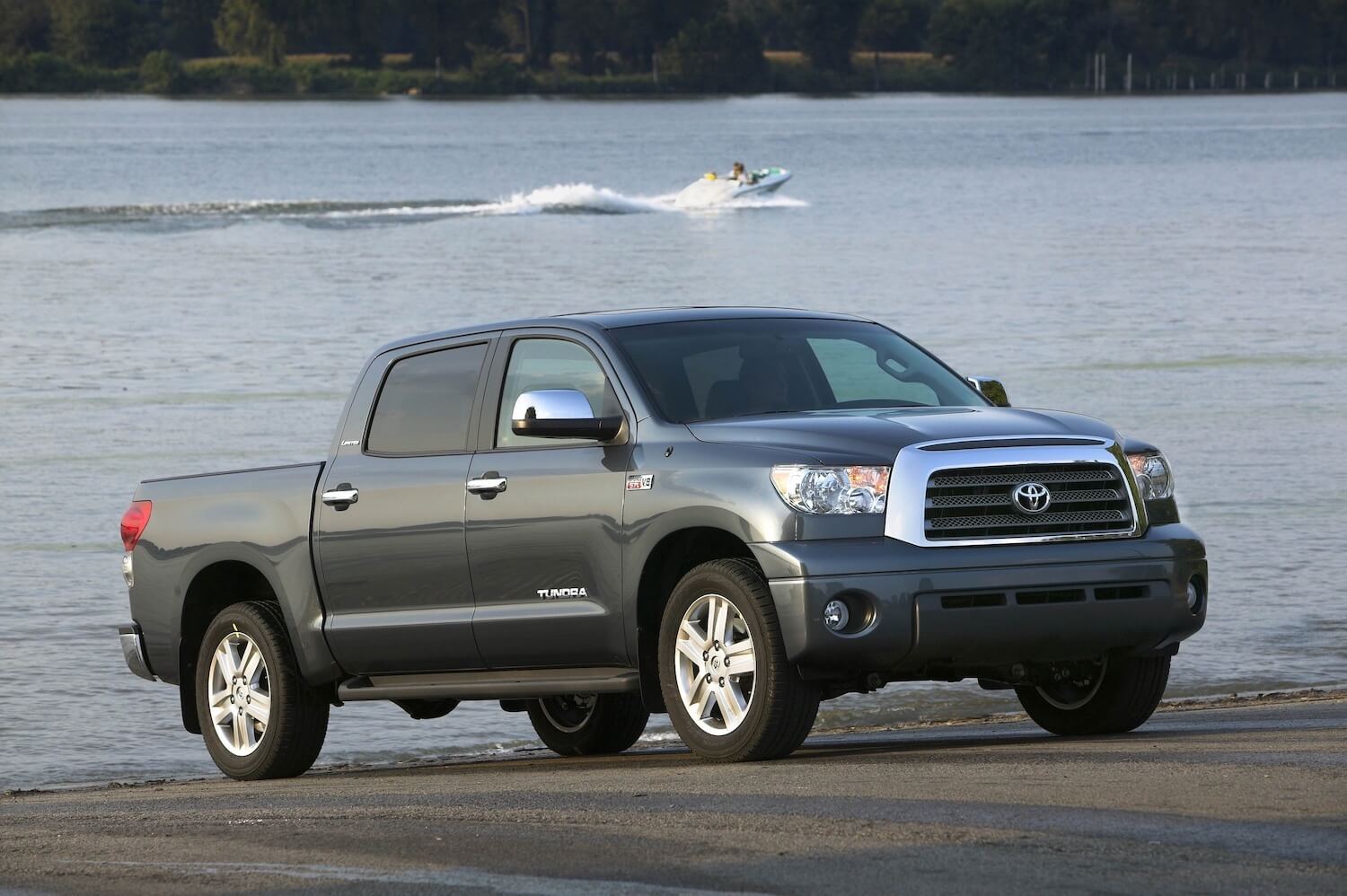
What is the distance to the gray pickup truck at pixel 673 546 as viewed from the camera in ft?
29.4

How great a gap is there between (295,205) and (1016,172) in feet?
132

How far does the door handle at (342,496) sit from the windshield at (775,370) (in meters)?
1.33

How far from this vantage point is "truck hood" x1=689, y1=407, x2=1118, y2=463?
29.6ft

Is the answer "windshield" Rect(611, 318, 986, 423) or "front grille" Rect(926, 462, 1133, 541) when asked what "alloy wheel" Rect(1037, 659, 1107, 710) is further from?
"windshield" Rect(611, 318, 986, 423)

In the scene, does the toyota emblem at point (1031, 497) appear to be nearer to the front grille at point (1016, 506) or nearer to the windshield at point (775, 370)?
the front grille at point (1016, 506)

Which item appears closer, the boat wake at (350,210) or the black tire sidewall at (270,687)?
the black tire sidewall at (270,687)

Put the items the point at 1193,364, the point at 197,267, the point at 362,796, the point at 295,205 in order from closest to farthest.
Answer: the point at 362,796 < the point at 1193,364 < the point at 197,267 < the point at 295,205

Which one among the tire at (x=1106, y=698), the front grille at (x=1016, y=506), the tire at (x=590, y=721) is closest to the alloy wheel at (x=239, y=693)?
the tire at (x=590, y=721)

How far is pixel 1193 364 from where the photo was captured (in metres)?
34.8

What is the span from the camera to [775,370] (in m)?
9.99

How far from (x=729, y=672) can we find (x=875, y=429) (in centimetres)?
104

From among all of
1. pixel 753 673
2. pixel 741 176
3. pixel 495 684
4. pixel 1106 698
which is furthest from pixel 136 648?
pixel 741 176

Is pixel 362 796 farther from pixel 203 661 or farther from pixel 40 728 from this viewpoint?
pixel 40 728

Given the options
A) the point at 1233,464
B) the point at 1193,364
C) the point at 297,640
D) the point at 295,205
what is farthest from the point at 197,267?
the point at 297,640
